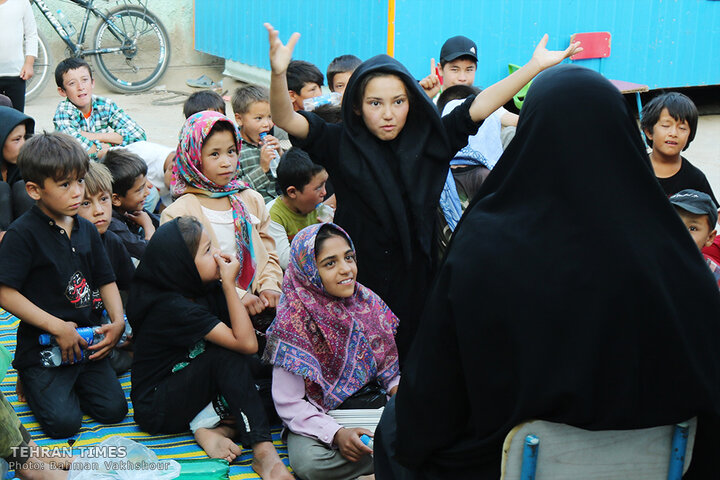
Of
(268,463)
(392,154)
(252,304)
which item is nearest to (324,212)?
(252,304)

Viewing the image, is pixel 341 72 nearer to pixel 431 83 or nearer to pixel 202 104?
pixel 431 83

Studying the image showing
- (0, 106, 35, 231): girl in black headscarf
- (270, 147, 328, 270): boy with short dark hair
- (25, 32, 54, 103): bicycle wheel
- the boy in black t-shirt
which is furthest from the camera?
(25, 32, 54, 103): bicycle wheel

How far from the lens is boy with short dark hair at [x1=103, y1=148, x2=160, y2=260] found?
3.88 m

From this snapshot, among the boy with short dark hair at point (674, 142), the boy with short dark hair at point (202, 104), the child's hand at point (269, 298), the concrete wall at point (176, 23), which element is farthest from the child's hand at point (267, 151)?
the concrete wall at point (176, 23)

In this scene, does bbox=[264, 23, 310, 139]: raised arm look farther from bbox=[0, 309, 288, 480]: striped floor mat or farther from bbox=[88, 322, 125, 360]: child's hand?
bbox=[0, 309, 288, 480]: striped floor mat

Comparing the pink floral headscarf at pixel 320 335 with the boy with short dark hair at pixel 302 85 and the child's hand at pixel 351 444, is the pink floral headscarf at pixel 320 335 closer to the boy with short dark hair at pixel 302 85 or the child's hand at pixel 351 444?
the child's hand at pixel 351 444

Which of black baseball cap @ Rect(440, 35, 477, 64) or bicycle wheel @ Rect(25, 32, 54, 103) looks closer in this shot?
black baseball cap @ Rect(440, 35, 477, 64)

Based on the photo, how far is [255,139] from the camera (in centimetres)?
457

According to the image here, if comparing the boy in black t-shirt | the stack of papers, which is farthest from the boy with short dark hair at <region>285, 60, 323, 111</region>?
the stack of papers

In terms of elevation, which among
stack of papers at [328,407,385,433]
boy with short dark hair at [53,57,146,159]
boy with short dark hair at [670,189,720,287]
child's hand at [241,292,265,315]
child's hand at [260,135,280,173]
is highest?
boy with short dark hair at [53,57,146,159]

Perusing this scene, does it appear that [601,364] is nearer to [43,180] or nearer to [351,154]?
[351,154]

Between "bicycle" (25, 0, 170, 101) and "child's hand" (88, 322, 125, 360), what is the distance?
6.55 meters

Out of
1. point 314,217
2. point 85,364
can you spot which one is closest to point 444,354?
point 85,364

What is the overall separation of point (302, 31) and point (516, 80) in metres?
5.91
